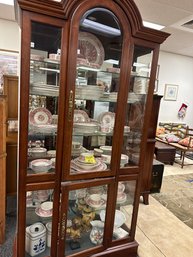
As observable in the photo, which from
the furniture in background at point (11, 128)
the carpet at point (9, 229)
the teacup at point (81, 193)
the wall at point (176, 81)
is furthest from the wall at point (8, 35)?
the wall at point (176, 81)

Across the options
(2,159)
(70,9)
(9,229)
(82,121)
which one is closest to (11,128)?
(2,159)

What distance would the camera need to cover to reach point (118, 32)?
1.43 metres

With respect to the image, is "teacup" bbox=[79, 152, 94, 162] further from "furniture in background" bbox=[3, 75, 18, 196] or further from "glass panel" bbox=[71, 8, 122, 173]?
"furniture in background" bbox=[3, 75, 18, 196]

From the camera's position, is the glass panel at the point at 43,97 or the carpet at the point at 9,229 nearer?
the glass panel at the point at 43,97

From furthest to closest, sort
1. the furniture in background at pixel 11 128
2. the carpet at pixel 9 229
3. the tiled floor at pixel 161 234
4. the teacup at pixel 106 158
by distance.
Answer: the furniture in background at pixel 11 128 → the tiled floor at pixel 161 234 → the carpet at pixel 9 229 → the teacup at pixel 106 158

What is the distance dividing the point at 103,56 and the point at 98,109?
1.43 feet

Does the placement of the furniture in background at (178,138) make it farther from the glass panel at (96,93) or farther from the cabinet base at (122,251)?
the glass panel at (96,93)

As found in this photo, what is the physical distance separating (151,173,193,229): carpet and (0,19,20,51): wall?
3.68 metres

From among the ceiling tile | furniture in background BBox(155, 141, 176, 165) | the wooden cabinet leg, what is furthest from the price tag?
furniture in background BBox(155, 141, 176, 165)

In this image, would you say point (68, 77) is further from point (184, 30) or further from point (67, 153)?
point (184, 30)

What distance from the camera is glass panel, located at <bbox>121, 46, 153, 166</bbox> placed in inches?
63.0

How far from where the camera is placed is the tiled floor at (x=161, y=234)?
1.89 m

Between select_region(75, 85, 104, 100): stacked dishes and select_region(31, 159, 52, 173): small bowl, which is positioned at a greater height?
select_region(75, 85, 104, 100): stacked dishes

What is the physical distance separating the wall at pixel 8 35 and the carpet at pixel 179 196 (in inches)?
145
